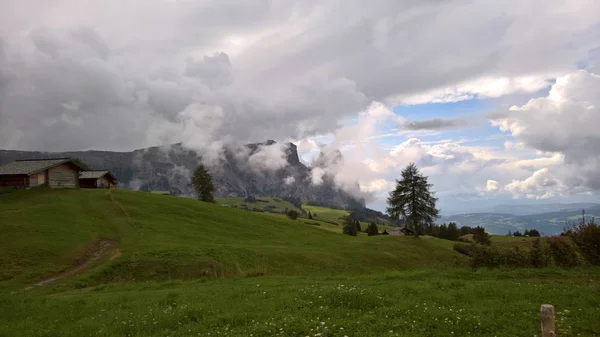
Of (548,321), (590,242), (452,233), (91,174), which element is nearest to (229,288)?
(548,321)

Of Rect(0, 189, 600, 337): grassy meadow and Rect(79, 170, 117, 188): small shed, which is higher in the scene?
Rect(79, 170, 117, 188): small shed

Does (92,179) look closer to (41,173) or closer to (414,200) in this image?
(41,173)

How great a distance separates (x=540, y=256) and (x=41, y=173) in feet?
277

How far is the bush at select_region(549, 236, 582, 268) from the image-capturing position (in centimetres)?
2798

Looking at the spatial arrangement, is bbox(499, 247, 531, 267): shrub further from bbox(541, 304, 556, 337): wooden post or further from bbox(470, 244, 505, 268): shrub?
bbox(541, 304, 556, 337): wooden post

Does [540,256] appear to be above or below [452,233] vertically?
above

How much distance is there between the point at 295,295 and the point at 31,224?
4530cm

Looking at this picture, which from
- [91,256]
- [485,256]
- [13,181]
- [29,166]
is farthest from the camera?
[29,166]

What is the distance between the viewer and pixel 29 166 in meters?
78.8

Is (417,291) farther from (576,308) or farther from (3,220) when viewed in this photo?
(3,220)

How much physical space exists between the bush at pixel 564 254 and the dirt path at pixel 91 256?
4072cm

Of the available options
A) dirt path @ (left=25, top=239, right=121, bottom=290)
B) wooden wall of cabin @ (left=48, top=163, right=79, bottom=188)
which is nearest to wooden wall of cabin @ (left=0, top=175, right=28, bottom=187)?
wooden wall of cabin @ (left=48, top=163, right=79, bottom=188)

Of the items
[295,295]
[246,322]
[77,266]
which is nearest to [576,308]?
[295,295]

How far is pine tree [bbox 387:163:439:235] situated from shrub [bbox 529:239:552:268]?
52830 mm
